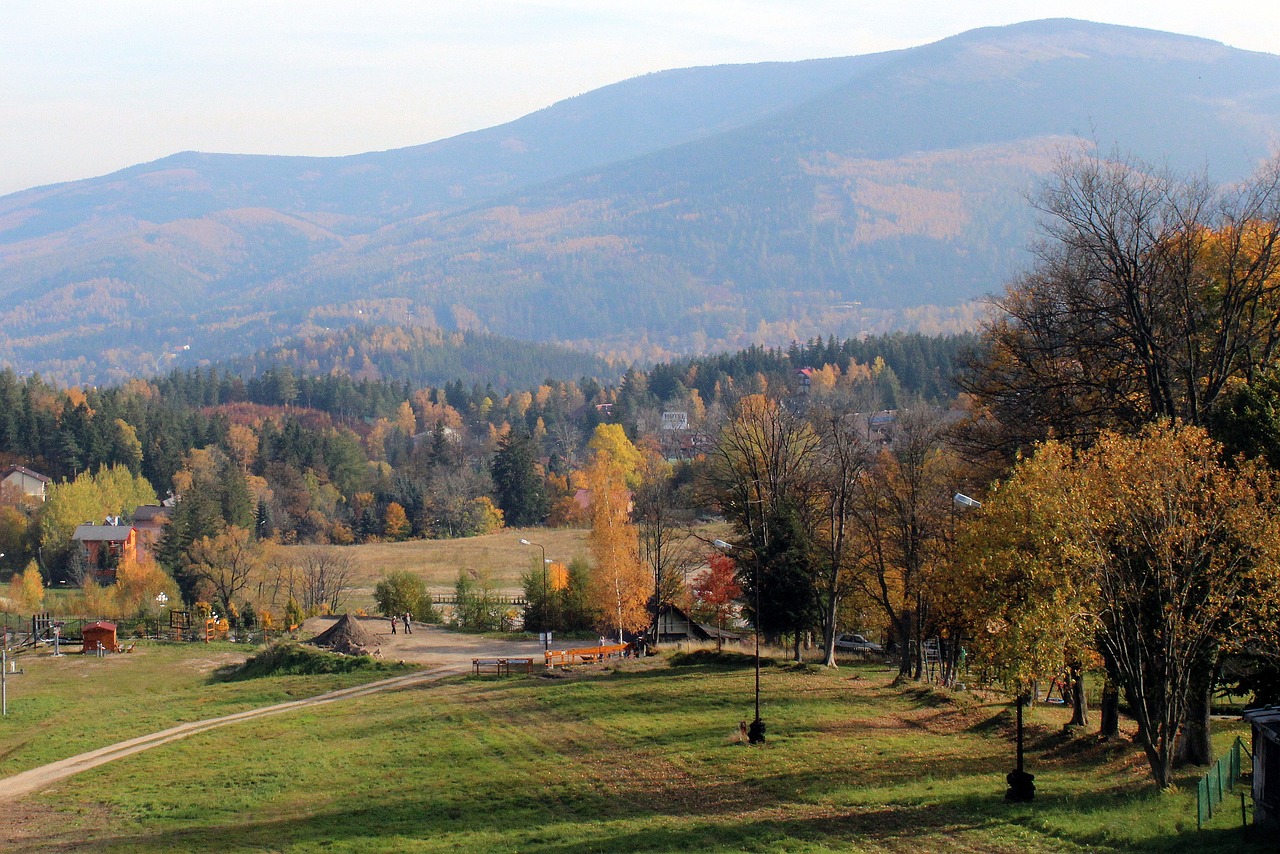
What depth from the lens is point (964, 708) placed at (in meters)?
33.5

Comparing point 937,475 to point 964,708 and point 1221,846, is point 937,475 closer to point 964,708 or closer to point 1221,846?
point 964,708

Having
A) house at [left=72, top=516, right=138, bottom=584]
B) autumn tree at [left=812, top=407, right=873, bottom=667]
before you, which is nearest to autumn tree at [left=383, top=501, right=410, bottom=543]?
house at [left=72, top=516, right=138, bottom=584]

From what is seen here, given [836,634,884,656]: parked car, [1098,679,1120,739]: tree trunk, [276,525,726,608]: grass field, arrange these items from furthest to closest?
[276,525,726,608]: grass field
[836,634,884,656]: parked car
[1098,679,1120,739]: tree trunk

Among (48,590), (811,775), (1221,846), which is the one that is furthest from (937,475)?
(48,590)

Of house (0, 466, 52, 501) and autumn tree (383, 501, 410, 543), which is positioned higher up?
house (0, 466, 52, 501)

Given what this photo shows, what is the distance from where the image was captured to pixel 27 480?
122 meters

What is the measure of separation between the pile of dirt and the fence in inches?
1659

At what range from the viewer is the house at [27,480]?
392 ft

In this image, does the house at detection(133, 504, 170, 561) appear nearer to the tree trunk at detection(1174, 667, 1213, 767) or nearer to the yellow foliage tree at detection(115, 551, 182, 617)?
the yellow foliage tree at detection(115, 551, 182, 617)

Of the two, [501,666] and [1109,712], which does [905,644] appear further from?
[501,666]

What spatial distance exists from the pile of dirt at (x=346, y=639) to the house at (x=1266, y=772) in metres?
44.0

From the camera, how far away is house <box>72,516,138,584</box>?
98625mm

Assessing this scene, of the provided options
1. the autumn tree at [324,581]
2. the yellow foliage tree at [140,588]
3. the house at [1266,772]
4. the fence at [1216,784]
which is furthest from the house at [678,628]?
the house at [1266,772]

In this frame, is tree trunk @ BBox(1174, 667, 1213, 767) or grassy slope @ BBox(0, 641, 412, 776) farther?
grassy slope @ BBox(0, 641, 412, 776)
